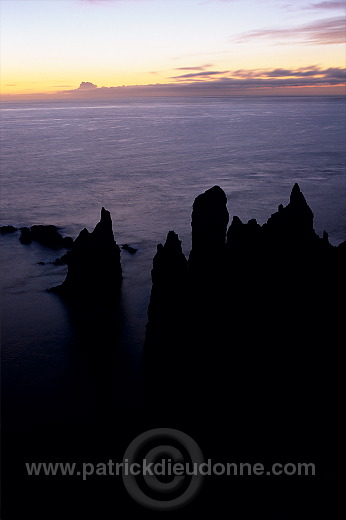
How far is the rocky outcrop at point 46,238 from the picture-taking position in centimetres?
6944

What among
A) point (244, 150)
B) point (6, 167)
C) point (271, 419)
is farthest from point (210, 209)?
point (244, 150)

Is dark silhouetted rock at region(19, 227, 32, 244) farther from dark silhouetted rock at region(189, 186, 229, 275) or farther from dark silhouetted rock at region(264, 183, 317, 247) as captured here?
dark silhouetted rock at region(264, 183, 317, 247)

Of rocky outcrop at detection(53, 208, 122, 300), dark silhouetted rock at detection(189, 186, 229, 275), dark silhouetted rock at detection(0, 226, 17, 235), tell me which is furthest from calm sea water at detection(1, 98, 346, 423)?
dark silhouetted rock at detection(189, 186, 229, 275)

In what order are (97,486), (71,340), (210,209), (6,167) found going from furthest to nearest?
1. (6,167)
2. (71,340)
3. (210,209)
4. (97,486)

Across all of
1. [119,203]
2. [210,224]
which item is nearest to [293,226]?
[210,224]

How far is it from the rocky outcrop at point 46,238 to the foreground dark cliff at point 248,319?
1539 inches

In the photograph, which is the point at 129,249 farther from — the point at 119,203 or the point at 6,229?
the point at 119,203

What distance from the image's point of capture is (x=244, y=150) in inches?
6590

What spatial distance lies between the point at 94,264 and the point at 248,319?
27.2 meters

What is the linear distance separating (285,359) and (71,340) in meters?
26.1

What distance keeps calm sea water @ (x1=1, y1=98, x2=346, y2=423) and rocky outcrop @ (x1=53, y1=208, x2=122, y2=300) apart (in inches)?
93.5

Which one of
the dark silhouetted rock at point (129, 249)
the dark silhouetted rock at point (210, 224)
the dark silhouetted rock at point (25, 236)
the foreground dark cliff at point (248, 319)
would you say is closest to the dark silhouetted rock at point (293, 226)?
the foreground dark cliff at point (248, 319)

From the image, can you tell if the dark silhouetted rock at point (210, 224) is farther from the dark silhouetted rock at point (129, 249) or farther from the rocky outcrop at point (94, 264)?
the dark silhouetted rock at point (129, 249)

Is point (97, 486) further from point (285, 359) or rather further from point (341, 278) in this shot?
point (341, 278)
